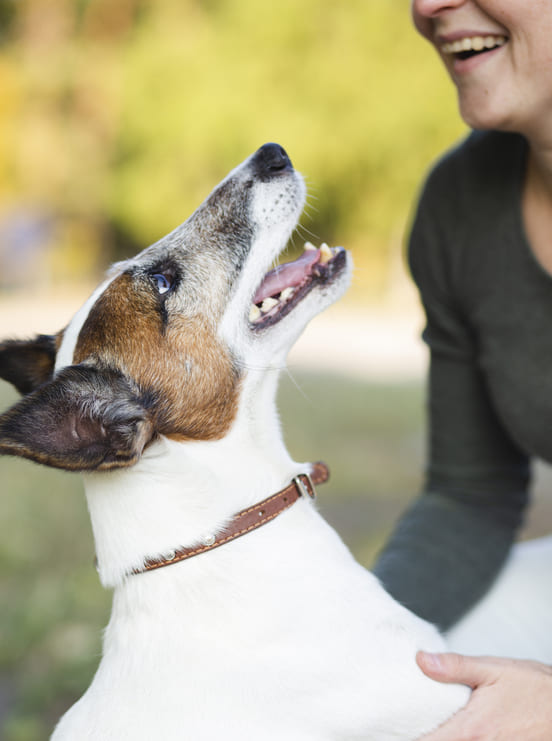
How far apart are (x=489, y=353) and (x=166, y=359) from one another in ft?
2.92

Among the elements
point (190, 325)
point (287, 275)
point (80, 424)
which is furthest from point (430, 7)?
point (80, 424)

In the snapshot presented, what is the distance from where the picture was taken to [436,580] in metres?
2.13

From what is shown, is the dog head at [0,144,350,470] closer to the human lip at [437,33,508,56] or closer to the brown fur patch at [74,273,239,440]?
the brown fur patch at [74,273,239,440]

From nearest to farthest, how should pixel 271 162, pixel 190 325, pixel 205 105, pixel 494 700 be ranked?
1. pixel 494 700
2. pixel 190 325
3. pixel 271 162
4. pixel 205 105

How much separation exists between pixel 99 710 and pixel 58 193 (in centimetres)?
1601

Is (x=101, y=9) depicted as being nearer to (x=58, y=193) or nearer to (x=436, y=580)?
(x=58, y=193)

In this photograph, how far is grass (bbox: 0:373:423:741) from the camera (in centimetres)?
292

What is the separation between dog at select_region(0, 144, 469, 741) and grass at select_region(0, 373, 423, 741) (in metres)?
0.27

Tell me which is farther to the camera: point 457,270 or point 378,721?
point 457,270

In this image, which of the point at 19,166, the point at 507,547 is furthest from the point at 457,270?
the point at 19,166

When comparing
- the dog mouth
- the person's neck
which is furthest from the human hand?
the person's neck

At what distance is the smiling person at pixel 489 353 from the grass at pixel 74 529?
551mm

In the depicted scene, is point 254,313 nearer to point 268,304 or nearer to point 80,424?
point 268,304

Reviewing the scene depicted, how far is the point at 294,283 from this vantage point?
2006 millimetres
